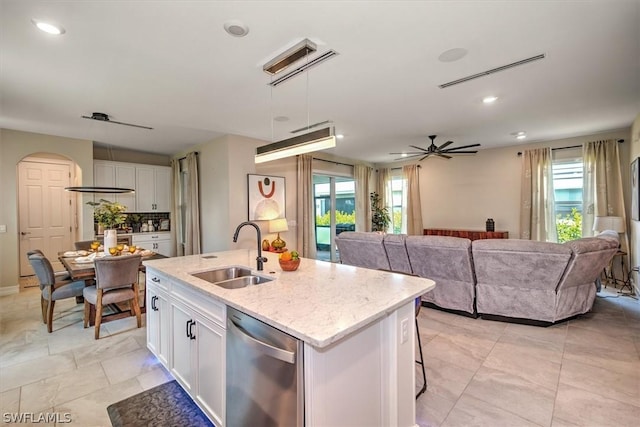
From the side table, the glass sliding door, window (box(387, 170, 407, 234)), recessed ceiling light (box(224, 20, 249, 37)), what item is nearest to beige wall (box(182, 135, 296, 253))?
the glass sliding door

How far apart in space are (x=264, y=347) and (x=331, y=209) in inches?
239

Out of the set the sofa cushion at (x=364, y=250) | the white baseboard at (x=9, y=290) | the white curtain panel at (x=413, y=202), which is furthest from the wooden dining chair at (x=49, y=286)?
the white curtain panel at (x=413, y=202)

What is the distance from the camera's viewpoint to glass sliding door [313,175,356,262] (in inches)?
289

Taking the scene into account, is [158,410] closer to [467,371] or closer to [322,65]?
[467,371]

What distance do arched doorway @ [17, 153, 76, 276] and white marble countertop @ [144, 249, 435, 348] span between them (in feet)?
16.2

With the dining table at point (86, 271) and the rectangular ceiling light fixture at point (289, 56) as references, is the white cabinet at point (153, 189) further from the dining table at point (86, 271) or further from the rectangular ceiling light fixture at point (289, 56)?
the rectangular ceiling light fixture at point (289, 56)

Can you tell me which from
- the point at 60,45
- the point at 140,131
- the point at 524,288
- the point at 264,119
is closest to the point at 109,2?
the point at 60,45

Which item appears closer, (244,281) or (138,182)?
(244,281)

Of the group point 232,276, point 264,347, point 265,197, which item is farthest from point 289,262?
point 265,197

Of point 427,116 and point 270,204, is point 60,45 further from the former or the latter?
point 427,116

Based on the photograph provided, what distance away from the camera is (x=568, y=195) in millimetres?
5695

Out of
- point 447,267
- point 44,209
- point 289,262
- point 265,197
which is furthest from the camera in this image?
point 44,209

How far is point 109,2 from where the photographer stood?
1802mm

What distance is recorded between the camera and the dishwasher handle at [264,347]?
1.25 m
